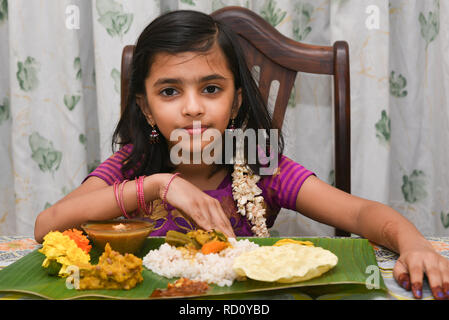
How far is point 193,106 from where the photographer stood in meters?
1.02

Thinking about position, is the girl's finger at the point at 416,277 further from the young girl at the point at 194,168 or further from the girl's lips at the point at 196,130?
the girl's lips at the point at 196,130

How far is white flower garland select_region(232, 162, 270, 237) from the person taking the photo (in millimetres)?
1167

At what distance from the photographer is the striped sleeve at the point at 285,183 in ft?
3.91

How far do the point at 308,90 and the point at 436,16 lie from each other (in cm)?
48

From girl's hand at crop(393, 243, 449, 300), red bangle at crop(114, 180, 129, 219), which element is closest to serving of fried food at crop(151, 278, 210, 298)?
girl's hand at crop(393, 243, 449, 300)

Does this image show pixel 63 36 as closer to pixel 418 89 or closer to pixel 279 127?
pixel 279 127

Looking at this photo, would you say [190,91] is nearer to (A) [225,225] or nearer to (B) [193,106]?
(B) [193,106]

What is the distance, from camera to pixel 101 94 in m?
1.56

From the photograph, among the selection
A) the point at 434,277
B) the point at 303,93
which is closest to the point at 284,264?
the point at 434,277

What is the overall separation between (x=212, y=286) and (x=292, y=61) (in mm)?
874

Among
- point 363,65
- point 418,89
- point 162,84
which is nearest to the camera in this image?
point 162,84

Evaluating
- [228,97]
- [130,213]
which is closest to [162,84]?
[228,97]

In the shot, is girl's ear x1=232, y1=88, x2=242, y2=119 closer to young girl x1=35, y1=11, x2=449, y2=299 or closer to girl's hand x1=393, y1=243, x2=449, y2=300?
young girl x1=35, y1=11, x2=449, y2=299

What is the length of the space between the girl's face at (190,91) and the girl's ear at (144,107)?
72mm
